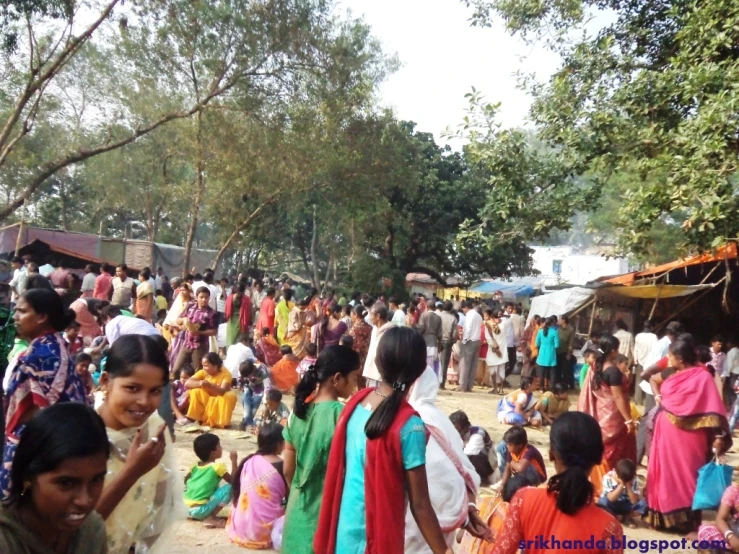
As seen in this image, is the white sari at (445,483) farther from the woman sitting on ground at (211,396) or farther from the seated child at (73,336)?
the woman sitting on ground at (211,396)

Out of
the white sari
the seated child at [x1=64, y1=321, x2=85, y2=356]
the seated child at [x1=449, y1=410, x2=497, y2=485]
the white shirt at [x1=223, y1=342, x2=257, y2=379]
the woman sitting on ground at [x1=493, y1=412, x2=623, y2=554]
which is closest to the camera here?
the woman sitting on ground at [x1=493, y1=412, x2=623, y2=554]

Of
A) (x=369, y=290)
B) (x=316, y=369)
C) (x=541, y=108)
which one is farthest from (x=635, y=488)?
(x=369, y=290)

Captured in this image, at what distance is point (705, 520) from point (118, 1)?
11.6 m

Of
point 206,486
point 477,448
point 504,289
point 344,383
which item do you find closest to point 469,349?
point 477,448

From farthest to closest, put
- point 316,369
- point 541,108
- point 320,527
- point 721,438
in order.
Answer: point 541,108 < point 721,438 < point 316,369 < point 320,527

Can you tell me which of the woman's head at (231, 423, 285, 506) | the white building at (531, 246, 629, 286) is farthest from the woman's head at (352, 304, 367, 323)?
the white building at (531, 246, 629, 286)

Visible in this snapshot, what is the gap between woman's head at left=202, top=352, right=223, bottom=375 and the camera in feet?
28.5

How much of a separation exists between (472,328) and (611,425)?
6.53 m

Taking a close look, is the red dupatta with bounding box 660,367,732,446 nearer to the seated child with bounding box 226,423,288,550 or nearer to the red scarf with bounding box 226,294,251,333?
the seated child with bounding box 226,423,288,550

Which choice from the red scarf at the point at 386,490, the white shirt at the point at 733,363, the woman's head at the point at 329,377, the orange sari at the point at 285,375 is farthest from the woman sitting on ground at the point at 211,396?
the white shirt at the point at 733,363

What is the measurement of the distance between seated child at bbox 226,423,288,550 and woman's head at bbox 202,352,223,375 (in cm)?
344

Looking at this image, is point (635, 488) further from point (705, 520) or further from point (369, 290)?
point (369, 290)

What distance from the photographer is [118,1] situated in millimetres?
12758

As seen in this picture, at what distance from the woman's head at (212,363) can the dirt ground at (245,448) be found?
0.72 meters
